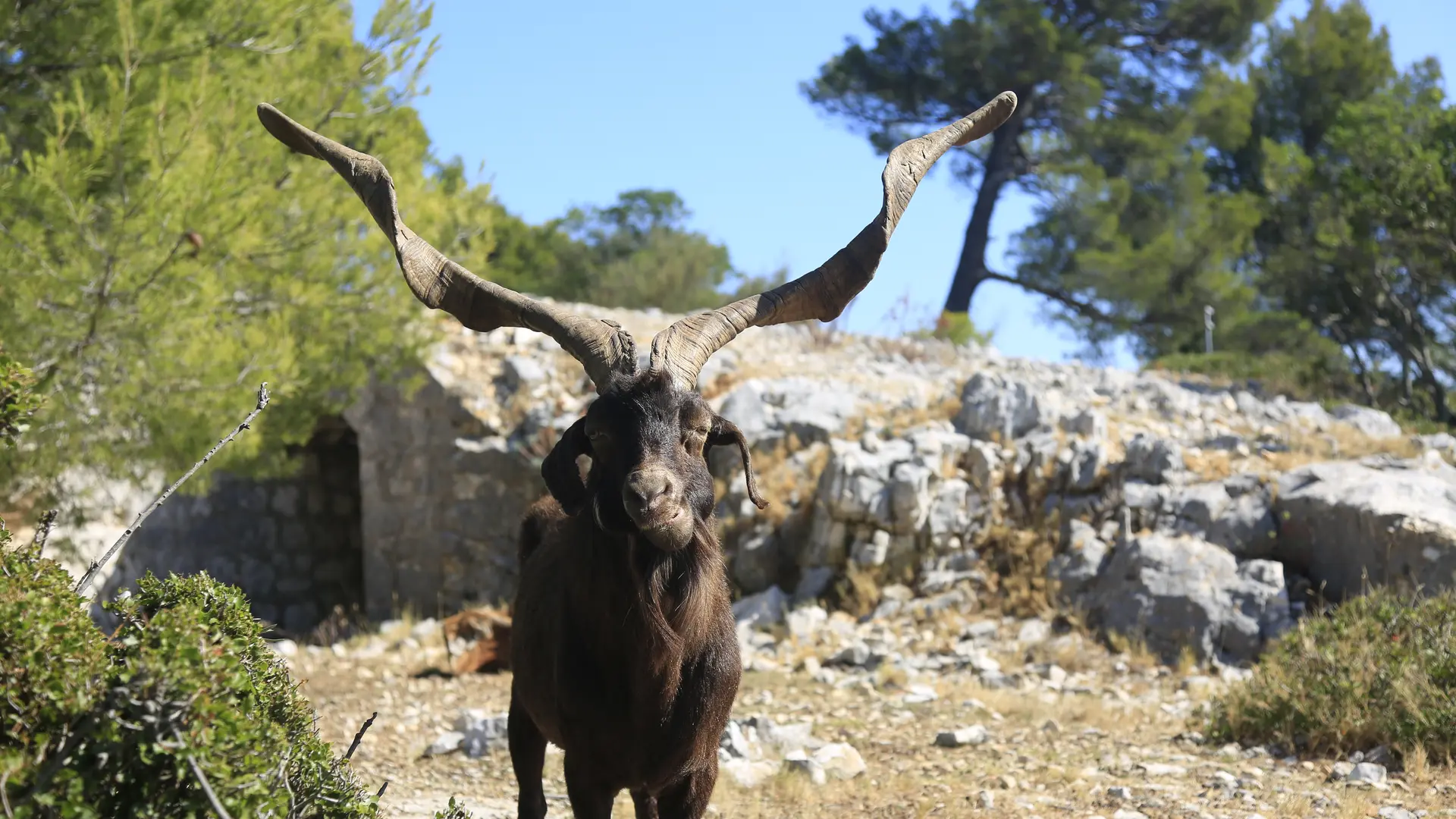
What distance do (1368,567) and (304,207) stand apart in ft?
28.6

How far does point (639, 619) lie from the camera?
4.15m

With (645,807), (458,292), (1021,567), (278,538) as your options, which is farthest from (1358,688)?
(278,538)

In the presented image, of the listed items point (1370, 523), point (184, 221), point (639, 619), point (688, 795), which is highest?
point (184, 221)

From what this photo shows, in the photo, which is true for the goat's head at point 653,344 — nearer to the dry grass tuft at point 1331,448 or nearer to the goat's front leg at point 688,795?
the goat's front leg at point 688,795

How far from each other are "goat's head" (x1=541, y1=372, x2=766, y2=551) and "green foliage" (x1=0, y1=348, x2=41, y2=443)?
159 centimetres

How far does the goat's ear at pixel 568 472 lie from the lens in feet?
14.2

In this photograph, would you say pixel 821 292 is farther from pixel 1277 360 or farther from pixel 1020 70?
pixel 1020 70

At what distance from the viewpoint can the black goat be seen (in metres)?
4.05

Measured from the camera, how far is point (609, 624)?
423 cm

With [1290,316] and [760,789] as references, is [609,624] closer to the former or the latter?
[760,789]

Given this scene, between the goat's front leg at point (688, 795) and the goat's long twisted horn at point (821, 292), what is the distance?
1.38m

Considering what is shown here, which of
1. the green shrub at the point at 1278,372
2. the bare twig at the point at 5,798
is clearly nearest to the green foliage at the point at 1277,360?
the green shrub at the point at 1278,372

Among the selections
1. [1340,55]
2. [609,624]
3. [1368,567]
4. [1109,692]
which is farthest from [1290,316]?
[609,624]

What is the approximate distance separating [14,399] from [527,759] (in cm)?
274
